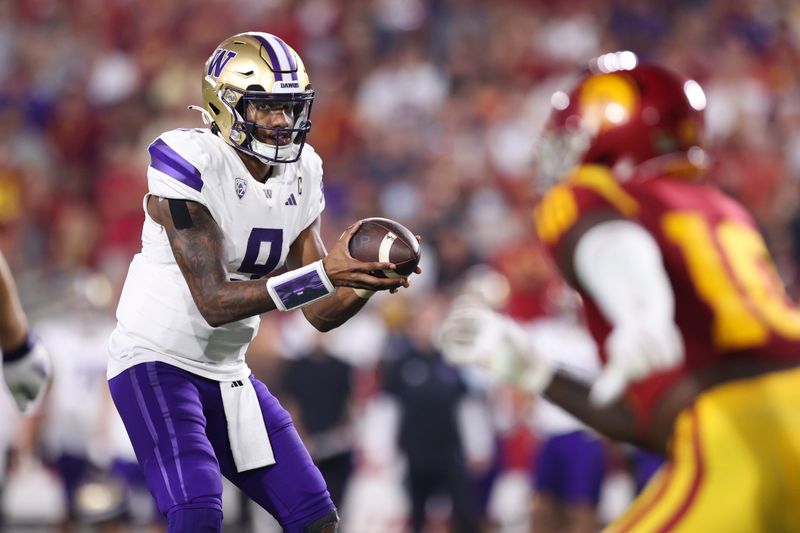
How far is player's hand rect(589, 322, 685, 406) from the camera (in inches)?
109

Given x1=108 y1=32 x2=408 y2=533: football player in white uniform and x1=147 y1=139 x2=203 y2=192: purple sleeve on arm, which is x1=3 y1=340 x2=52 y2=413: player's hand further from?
x1=147 y1=139 x2=203 y2=192: purple sleeve on arm

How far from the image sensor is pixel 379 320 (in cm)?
→ 960

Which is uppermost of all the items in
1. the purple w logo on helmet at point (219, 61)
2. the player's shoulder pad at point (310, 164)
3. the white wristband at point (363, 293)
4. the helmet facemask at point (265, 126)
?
the purple w logo on helmet at point (219, 61)

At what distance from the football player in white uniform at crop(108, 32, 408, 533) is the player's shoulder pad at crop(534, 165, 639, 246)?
2.31ft

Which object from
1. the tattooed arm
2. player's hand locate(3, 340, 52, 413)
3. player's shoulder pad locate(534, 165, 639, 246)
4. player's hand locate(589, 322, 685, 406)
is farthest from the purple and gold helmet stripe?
player's hand locate(589, 322, 685, 406)

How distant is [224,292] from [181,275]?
11.7 inches

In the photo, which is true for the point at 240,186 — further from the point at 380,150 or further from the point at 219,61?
the point at 380,150

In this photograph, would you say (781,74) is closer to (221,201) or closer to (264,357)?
(264,357)

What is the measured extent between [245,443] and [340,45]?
8.37 m

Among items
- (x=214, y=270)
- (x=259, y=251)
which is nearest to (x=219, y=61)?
(x=259, y=251)

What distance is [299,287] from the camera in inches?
148

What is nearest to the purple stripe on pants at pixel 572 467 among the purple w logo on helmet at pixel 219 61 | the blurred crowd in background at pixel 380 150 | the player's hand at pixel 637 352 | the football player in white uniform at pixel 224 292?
the blurred crowd in background at pixel 380 150

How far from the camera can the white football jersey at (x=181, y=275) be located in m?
3.96

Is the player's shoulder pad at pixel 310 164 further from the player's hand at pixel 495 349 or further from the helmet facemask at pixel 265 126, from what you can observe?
the player's hand at pixel 495 349
